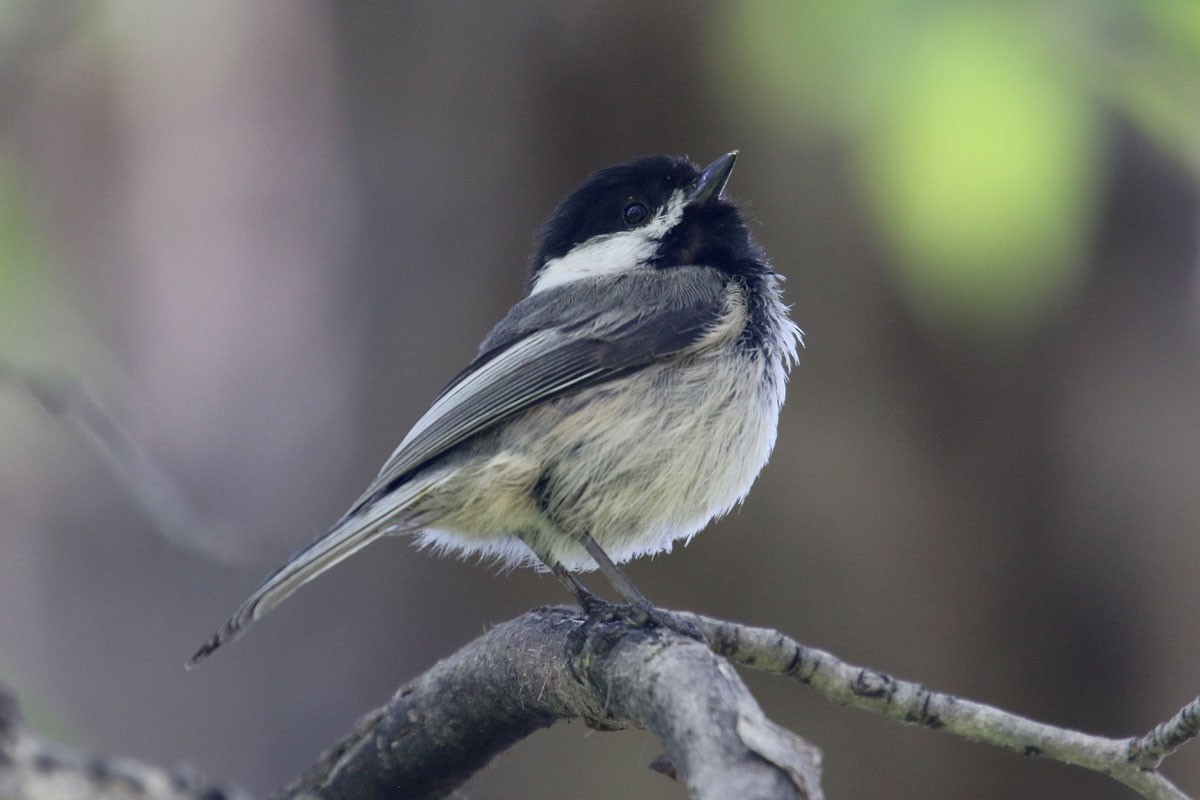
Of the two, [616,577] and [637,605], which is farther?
[616,577]

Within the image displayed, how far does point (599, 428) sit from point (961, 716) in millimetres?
1053

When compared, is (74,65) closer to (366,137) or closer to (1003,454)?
(366,137)

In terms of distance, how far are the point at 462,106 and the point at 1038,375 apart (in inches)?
90.1

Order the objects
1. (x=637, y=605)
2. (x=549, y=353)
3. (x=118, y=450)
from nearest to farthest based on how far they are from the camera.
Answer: (x=637, y=605) → (x=118, y=450) → (x=549, y=353)

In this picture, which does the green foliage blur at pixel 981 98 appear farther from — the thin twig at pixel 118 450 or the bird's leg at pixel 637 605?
the thin twig at pixel 118 450

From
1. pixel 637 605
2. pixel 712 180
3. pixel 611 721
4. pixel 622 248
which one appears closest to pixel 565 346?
pixel 622 248

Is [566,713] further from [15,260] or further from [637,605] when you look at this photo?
[15,260]

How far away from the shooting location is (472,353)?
460cm

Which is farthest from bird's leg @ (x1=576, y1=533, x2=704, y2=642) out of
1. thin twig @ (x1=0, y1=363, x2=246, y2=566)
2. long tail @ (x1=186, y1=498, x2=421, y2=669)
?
thin twig @ (x1=0, y1=363, x2=246, y2=566)

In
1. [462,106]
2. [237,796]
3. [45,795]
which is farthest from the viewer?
[462,106]

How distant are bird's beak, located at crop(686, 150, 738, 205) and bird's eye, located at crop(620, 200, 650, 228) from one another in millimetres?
135

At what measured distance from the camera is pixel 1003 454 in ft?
14.2

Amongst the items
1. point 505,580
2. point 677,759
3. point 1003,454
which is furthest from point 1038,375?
point 677,759

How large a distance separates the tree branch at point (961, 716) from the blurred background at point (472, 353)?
1299 mm
